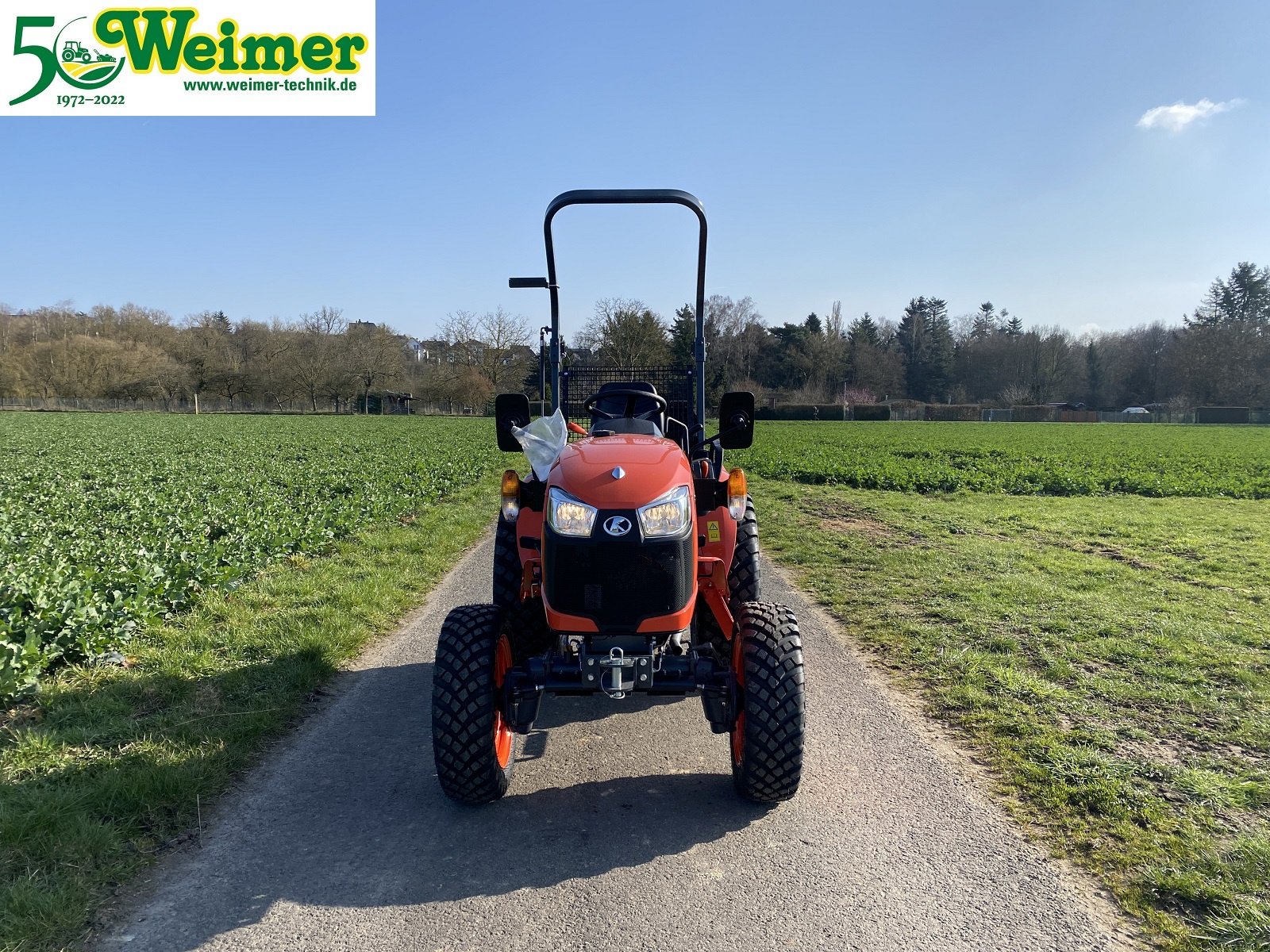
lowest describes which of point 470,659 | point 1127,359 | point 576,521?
point 470,659

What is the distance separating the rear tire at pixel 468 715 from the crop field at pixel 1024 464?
13.8m

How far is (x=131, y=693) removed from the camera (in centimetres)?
436

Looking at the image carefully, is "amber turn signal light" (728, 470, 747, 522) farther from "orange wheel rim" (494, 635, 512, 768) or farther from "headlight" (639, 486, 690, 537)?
"orange wheel rim" (494, 635, 512, 768)

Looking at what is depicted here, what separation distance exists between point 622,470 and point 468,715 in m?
1.24

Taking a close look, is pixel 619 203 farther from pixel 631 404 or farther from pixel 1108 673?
pixel 1108 673

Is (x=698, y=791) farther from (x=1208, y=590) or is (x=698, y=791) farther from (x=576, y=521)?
(x=1208, y=590)

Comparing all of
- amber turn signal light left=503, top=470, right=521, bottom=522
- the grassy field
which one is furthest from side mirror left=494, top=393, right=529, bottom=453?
the grassy field

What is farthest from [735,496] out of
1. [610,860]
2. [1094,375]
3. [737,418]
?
[1094,375]

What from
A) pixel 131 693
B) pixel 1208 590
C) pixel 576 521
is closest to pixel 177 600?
pixel 131 693

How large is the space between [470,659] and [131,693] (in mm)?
2537

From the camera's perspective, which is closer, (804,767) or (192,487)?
(804,767)

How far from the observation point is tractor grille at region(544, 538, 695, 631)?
310 cm

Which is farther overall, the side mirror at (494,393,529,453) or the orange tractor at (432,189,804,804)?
the side mirror at (494,393,529,453)

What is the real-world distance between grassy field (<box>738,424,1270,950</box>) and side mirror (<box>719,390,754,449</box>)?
203 centimetres
